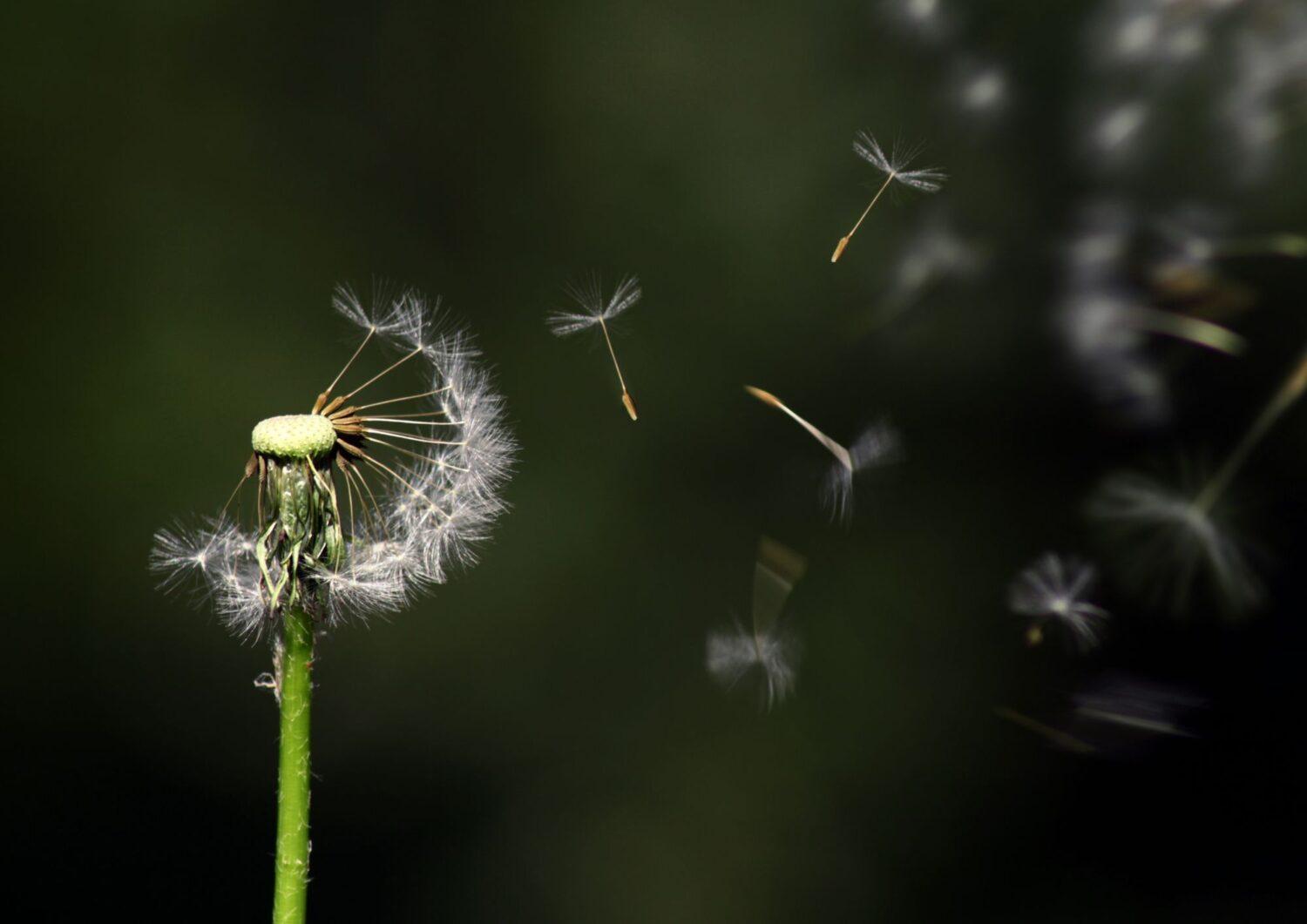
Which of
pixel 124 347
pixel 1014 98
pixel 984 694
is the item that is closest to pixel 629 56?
pixel 1014 98

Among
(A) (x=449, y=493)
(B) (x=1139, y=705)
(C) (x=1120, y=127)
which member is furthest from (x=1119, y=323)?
(A) (x=449, y=493)

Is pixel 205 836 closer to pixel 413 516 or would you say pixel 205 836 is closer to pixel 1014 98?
pixel 413 516

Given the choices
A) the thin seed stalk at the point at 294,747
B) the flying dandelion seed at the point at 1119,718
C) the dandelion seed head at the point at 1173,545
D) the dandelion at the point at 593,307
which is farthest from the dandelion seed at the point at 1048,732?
the thin seed stalk at the point at 294,747

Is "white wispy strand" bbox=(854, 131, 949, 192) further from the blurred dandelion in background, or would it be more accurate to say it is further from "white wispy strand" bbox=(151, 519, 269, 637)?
"white wispy strand" bbox=(151, 519, 269, 637)

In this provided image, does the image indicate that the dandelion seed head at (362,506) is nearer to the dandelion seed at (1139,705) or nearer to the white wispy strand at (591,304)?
the white wispy strand at (591,304)

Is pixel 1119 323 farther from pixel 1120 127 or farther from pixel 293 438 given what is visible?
pixel 293 438

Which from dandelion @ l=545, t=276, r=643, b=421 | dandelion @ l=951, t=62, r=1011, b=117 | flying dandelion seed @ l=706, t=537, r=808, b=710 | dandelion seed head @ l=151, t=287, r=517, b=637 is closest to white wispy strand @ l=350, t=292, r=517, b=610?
dandelion seed head @ l=151, t=287, r=517, b=637
